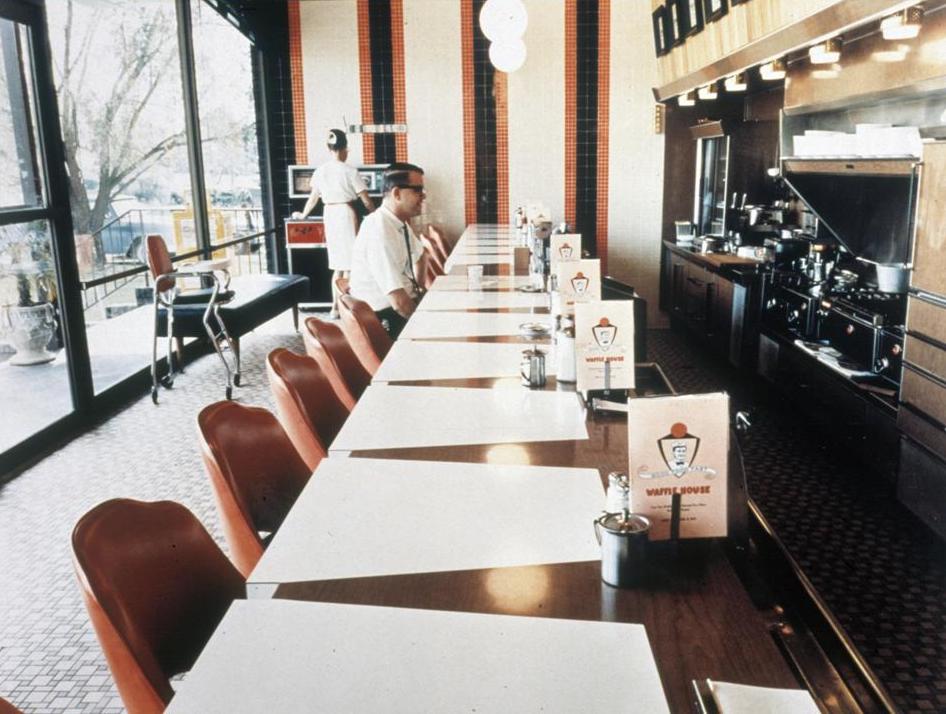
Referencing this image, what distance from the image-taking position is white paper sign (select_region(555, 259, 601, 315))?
3.34 meters

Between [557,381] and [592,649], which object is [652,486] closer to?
[592,649]

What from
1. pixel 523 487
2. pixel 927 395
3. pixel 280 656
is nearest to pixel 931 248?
pixel 927 395

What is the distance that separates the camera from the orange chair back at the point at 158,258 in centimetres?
533

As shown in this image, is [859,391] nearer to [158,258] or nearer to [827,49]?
[827,49]

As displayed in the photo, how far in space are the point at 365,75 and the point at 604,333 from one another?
7009 millimetres

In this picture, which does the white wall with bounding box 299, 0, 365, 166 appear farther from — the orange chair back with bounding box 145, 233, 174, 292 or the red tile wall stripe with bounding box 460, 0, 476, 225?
the orange chair back with bounding box 145, 233, 174, 292

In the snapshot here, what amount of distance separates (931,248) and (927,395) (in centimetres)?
59

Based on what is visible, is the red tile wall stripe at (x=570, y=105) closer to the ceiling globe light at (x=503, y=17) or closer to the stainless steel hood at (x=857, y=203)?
the ceiling globe light at (x=503, y=17)

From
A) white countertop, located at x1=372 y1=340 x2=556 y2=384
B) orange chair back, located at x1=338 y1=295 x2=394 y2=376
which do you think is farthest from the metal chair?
white countertop, located at x1=372 y1=340 x2=556 y2=384

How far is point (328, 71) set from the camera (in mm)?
8438

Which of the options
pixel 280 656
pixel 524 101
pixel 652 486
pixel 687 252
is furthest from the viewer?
pixel 524 101

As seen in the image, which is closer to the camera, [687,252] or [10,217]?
[10,217]

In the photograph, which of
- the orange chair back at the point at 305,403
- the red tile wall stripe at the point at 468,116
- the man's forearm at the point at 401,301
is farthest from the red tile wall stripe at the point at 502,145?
the orange chair back at the point at 305,403

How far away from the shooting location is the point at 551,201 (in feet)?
28.6
